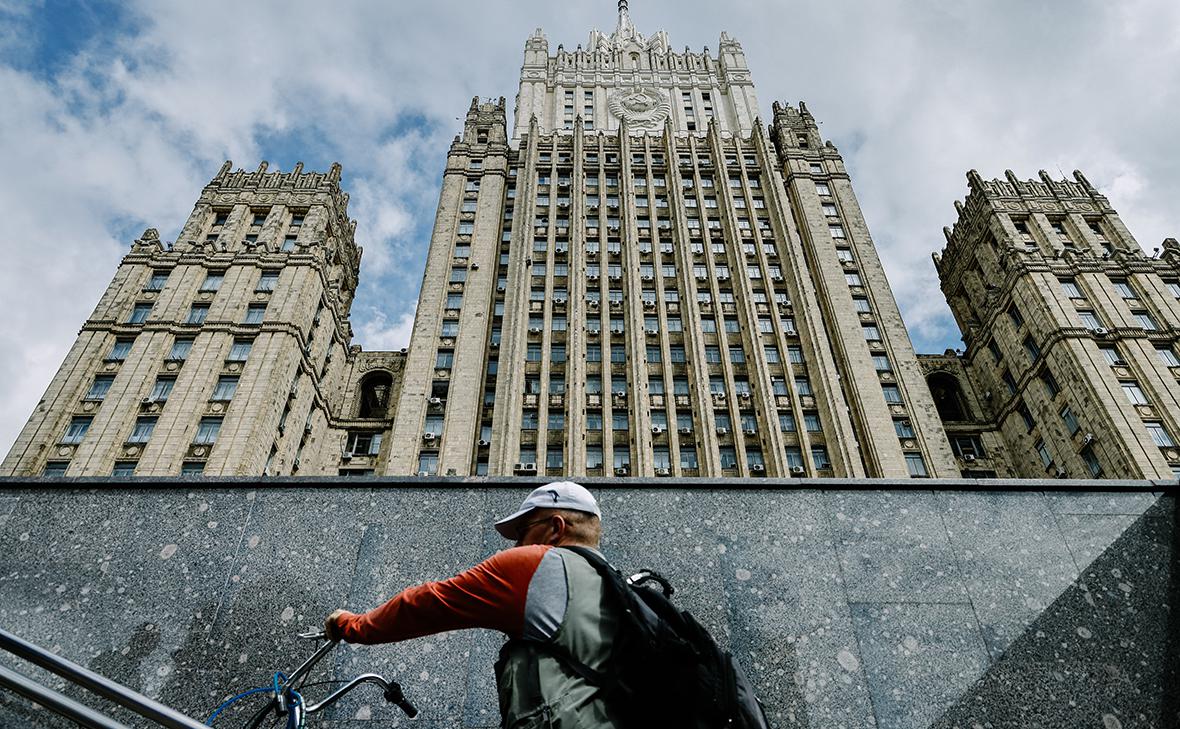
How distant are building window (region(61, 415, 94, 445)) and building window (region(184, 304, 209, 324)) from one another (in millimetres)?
7301

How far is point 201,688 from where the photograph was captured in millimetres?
5172

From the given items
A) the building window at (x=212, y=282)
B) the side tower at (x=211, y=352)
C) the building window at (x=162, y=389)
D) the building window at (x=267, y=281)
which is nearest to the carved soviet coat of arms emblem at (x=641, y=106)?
the side tower at (x=211, y=352)

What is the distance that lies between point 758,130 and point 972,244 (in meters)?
18.5

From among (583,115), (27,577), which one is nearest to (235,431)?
(27,577)

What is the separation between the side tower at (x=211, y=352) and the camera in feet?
99.9

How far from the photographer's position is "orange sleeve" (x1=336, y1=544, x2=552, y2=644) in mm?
2889

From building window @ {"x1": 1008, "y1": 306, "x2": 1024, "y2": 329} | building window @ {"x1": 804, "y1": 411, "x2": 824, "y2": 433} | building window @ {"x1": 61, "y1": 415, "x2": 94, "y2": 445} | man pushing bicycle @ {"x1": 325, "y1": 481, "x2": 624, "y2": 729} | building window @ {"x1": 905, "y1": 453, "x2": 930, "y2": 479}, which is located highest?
building window @ {"x1": 1008, "y1": 306, "x2": 1024, "y2": 329}

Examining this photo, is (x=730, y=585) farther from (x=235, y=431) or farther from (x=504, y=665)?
(x=235, y=431)

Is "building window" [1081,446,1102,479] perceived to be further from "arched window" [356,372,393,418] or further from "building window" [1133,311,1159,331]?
"arched window" [356,372,393,418]

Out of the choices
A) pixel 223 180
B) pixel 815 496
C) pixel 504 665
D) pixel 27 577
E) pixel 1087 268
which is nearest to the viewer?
pixel 504 665

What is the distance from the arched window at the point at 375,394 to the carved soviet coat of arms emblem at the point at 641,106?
3200 cm

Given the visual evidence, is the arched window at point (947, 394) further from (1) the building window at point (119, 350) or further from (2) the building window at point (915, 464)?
(1) the building window at point (119, 350)

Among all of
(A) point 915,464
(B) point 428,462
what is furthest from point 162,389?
(A) point 915,464

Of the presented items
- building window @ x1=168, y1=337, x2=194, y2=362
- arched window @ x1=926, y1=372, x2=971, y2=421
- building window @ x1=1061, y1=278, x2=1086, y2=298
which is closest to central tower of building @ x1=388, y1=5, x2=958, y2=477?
arched window @ x1=926, y1=372, x2=971, y2=421
